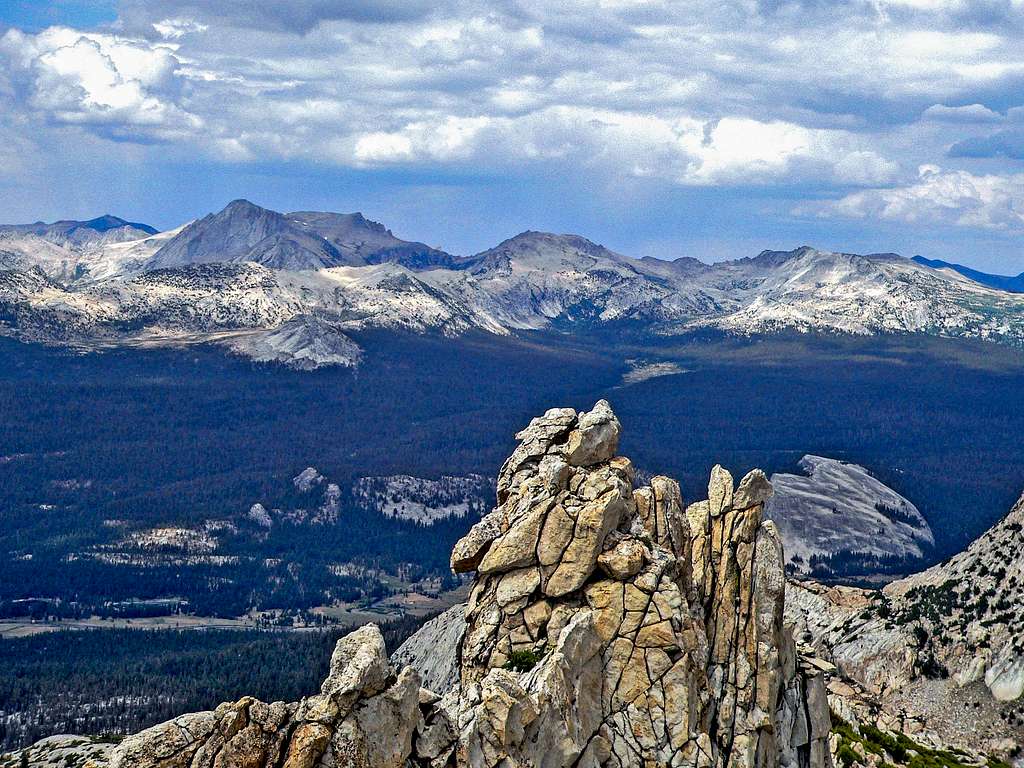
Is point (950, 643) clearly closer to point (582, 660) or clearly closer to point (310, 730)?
point (582, 660)

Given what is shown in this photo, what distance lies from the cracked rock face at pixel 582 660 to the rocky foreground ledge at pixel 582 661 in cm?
7

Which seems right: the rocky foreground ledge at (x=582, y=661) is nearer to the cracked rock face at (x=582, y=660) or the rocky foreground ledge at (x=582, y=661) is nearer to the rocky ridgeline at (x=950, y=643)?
the cracked rock face at (x=582, y=660)

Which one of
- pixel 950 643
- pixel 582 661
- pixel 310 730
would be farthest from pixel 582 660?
pixel 950 643

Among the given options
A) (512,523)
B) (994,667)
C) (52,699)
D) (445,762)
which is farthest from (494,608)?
(52,699)

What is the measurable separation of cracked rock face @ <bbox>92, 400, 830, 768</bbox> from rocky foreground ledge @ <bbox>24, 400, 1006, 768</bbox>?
2.9 inches

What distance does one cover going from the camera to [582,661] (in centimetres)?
4969

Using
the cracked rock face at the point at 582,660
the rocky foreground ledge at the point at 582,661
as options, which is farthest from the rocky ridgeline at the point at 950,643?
the cracked rock face at the point at 582,660

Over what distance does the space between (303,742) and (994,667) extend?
93433mm

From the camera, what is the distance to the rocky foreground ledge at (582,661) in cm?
3897

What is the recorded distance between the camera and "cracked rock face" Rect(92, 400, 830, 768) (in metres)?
39.0

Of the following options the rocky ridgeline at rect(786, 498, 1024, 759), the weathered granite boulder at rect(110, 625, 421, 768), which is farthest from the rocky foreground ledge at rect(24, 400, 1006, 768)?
the rocky ridgeline at rect(786, 498, 1024, 759)

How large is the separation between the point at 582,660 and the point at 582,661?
0.04m

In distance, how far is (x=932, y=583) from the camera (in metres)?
146

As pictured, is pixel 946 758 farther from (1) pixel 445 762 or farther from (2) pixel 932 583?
(1) pixel 445 762
